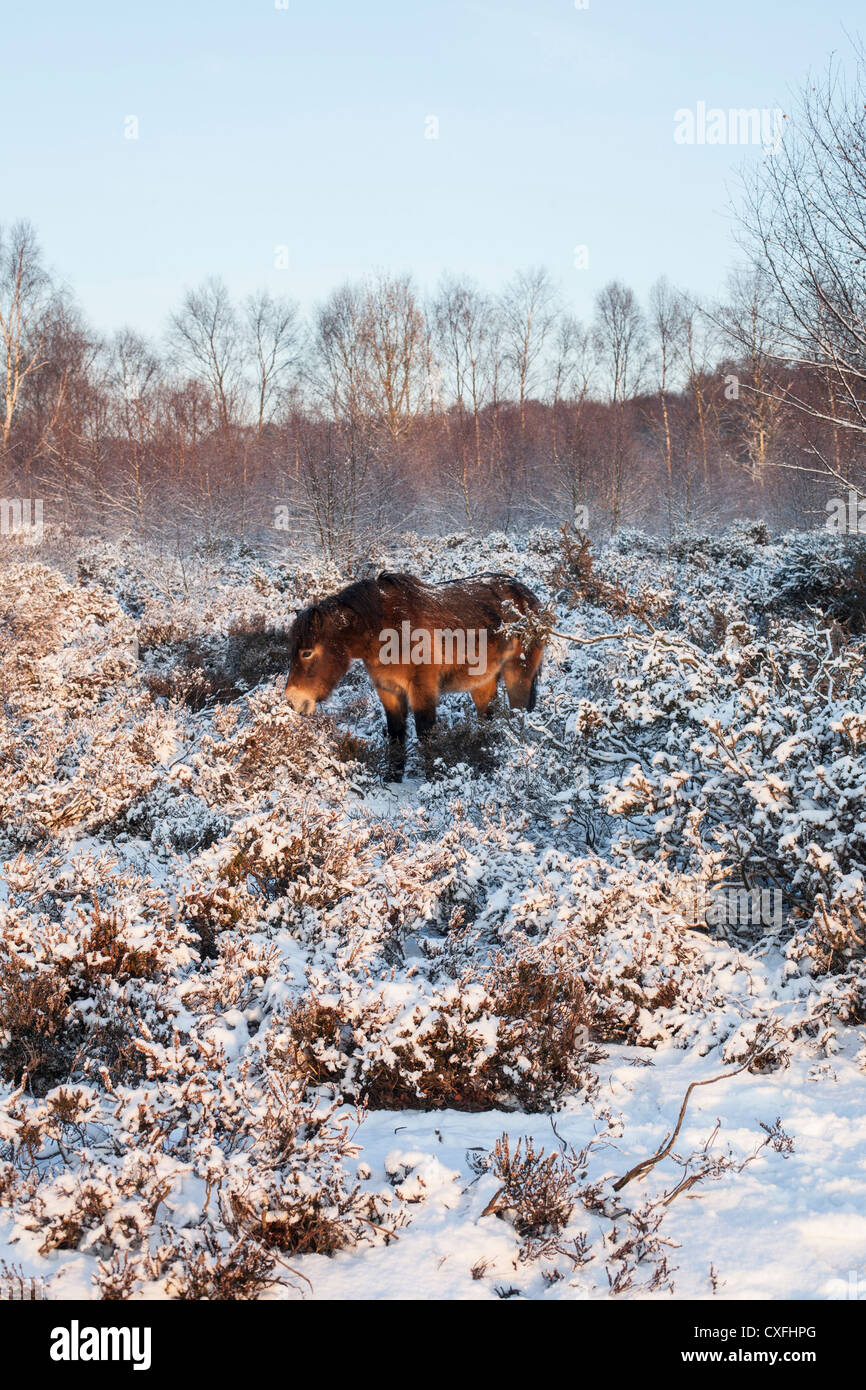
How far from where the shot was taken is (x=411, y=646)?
7.29m

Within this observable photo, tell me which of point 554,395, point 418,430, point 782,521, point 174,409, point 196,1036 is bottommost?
point 196,1036

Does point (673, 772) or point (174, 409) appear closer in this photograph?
point (673, 772)

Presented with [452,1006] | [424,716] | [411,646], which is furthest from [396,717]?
[452,1006]

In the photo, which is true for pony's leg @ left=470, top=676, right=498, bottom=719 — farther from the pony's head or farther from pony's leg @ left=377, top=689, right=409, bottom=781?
the pony's head

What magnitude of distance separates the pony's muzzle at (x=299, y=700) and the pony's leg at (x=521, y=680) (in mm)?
2304

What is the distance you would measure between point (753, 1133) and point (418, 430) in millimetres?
32543

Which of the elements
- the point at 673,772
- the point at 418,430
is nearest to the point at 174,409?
the point at 418,430

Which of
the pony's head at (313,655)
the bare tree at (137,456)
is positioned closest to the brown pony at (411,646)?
the pony's head at (313,655)

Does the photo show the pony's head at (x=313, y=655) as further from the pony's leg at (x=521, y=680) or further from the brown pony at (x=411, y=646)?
the pony's leg at (x=521, y=680)

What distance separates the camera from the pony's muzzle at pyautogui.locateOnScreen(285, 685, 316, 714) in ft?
22.5

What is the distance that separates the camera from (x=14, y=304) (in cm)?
3025

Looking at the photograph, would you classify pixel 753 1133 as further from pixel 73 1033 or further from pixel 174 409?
pixel 174 409

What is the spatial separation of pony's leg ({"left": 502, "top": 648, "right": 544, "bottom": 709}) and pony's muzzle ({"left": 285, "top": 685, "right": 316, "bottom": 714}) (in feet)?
7.56
